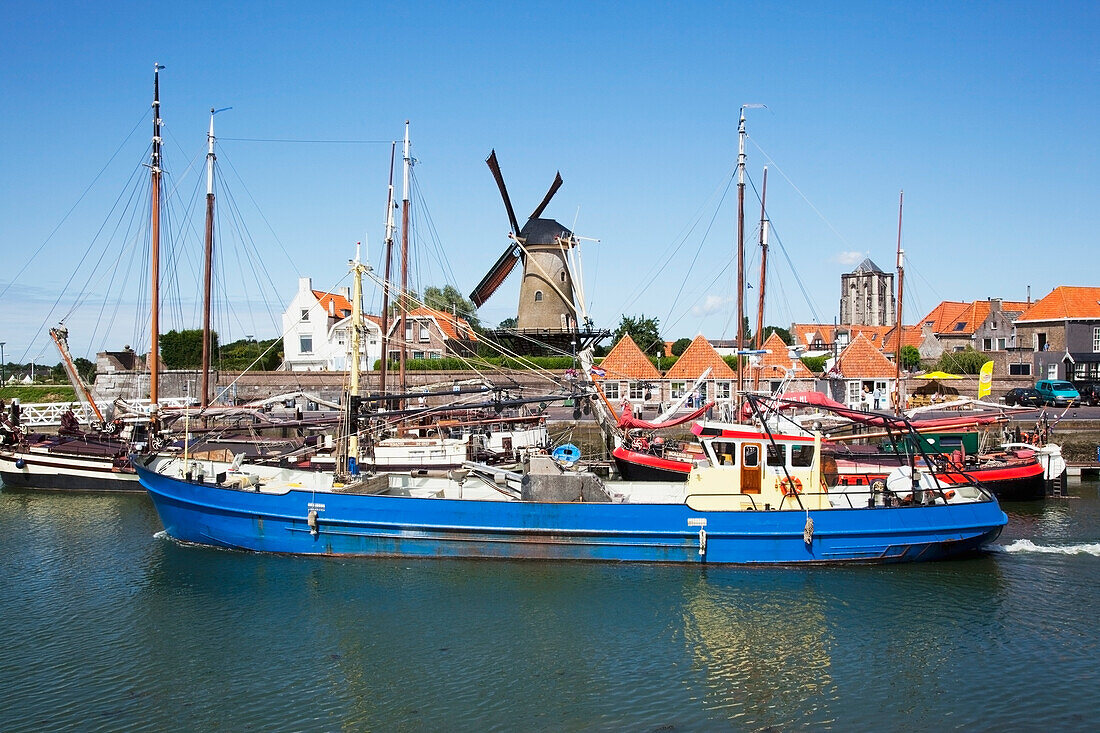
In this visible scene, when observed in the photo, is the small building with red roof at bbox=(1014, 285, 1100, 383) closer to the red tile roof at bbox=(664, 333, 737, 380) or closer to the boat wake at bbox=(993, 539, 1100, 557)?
the red tile roof at bbox=(664, 333, 737, 380)

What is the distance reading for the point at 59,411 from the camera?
1924 inches

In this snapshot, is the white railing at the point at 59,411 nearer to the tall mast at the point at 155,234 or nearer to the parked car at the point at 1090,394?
the tall mast at the point at 155,234

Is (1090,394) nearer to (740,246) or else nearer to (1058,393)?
(1058,393)

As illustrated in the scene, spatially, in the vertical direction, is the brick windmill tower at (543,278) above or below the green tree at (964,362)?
above

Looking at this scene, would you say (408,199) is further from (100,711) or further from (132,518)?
(100,711)

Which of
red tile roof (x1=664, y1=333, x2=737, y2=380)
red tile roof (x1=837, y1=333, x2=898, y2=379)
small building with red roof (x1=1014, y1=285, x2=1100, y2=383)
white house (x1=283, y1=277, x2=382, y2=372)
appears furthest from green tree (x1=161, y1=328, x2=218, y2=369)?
small building with red roof (x1=1014, y1=285, x2=1100, y2=383)

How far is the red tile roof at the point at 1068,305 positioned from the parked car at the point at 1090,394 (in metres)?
8.67

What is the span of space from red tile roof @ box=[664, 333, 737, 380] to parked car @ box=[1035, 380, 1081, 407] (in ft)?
62.0

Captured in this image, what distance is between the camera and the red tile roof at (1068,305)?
210 ft

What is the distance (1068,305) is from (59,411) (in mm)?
67584

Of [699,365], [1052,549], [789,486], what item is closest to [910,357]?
[699,365]

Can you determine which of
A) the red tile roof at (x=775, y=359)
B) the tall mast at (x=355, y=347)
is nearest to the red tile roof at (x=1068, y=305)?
the red tile roof at (x=775, y=359)

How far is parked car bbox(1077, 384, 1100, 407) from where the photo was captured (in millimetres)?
→ 52906

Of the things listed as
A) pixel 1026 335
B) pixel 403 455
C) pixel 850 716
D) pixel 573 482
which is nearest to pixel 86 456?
pixel 403 455
